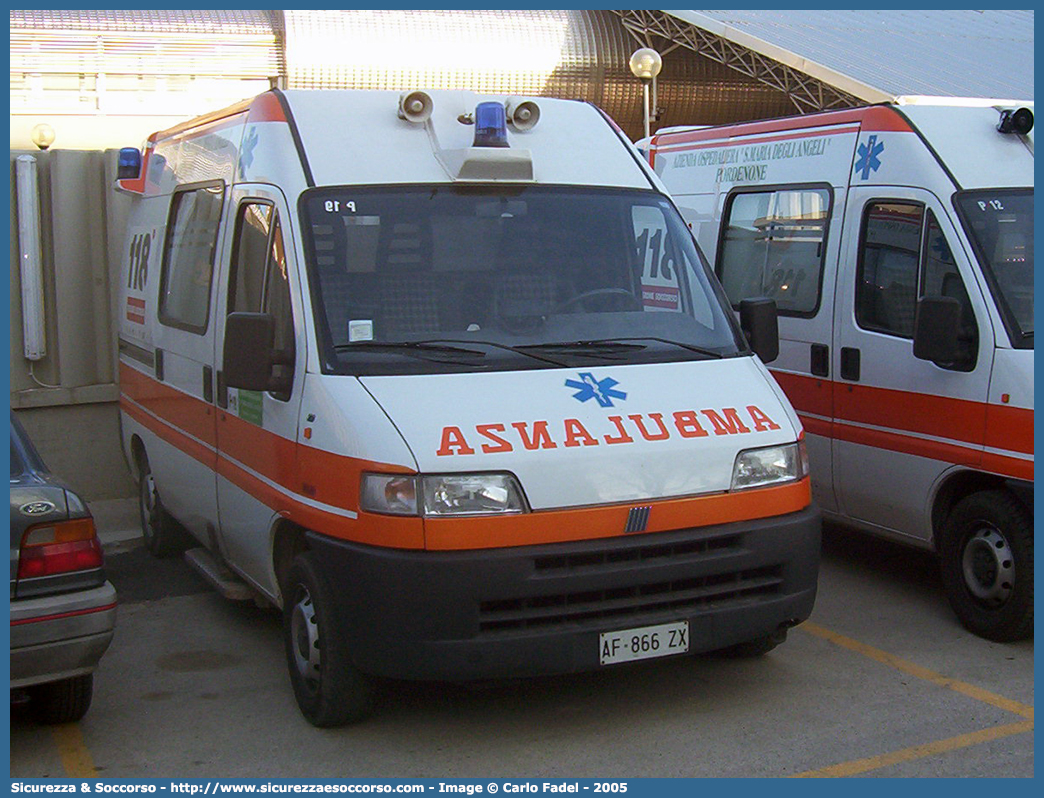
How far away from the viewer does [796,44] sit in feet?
55.9

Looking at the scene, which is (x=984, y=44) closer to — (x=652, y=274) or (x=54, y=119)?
(x=54, y=119)

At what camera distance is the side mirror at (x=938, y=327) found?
19.8 feet

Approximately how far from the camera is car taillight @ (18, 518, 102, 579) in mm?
4668

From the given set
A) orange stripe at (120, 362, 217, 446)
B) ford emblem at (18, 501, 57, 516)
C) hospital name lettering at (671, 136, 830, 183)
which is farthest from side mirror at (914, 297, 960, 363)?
ford emblem at (18, 501, 57, 516)

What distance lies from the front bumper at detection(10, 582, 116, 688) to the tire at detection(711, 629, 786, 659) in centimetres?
263

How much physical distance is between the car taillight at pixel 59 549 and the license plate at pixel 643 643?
192 centimetres

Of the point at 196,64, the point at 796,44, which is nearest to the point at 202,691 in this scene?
the point at 796,44

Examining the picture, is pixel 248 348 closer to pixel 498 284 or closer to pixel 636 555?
pixel 498 284

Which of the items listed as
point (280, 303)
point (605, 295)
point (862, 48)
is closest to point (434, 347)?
point (280, 303)

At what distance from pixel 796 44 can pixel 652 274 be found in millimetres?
12236

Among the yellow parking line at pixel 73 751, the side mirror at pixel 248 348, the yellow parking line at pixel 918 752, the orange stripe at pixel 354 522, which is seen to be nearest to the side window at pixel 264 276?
the side mirror at pixel 248 348

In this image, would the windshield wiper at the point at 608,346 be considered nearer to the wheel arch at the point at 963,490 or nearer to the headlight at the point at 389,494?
the headlight at the point at 389,494

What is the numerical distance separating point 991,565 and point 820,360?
5.10 ft

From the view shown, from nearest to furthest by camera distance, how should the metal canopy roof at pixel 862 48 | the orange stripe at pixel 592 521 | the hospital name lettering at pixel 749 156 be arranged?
the orange stripe at pixel 592 521 < the hospital name lettering at pixel 749 156 < the metal canopy roof at pixel 862 48
